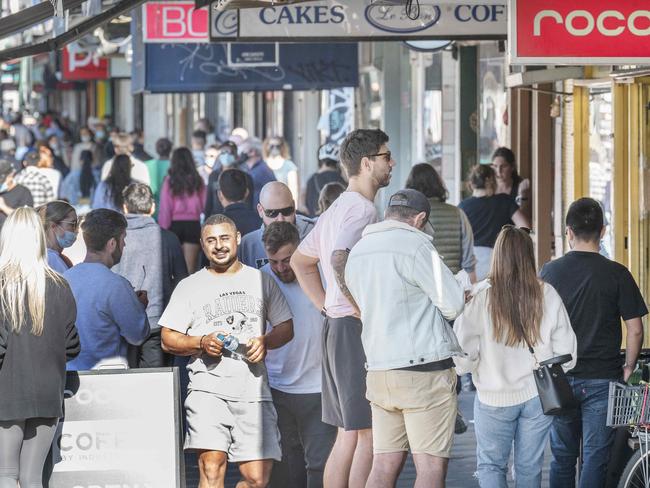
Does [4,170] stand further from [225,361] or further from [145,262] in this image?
[225,361]

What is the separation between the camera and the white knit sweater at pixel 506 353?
7625mm

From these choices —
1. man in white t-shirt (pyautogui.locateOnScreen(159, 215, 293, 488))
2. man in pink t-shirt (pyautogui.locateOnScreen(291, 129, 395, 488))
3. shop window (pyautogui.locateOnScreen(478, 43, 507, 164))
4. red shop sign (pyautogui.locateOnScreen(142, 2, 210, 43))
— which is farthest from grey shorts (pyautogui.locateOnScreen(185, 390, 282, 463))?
shop window (pyautogui.locateOnScreen(478, 43, 507, 164))

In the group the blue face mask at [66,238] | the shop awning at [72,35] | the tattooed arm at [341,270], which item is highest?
the shop awning at [72,35]

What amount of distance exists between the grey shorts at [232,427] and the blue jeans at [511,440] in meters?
1.07

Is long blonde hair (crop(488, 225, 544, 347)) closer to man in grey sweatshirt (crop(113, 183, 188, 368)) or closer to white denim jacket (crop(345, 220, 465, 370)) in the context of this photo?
white denim jacket (crop(345, 220, 465, 370))

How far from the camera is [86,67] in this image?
31.2 metres

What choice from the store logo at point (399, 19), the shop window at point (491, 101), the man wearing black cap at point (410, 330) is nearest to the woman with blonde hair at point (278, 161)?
the shop window at point (491, 101)

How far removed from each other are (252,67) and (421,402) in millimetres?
10295

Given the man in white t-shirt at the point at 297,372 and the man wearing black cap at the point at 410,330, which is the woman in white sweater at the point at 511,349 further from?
the man in white t-shirt at the point at 297,372

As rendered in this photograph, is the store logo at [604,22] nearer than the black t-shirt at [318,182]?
Yes

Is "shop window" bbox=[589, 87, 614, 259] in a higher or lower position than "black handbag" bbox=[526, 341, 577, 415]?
higher

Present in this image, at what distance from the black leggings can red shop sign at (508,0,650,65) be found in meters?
3.31

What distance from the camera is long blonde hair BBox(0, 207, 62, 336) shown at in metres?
7.38

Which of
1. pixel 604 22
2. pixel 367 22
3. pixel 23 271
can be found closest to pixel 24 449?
pixel 23 271
